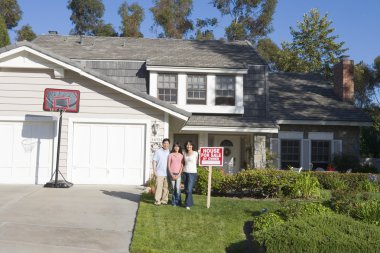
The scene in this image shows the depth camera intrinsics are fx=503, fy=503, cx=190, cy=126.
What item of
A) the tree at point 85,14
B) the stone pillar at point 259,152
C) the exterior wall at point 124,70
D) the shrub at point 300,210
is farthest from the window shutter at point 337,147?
the tree at point 85,14

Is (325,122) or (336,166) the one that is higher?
(325,122)

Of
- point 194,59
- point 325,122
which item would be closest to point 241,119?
point 194,59

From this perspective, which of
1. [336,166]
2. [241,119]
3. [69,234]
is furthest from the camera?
[336,166]

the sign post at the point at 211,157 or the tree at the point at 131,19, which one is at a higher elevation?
the tree at the point at 131,19

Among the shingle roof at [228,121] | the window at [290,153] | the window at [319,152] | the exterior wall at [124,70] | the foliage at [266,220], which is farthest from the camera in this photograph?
the window at [319,152]

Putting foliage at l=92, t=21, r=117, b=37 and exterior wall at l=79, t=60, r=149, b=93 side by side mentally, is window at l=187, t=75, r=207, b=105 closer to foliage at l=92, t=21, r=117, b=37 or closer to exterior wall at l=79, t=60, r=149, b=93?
exterior wall at l=79, t=60, r=149, b=93

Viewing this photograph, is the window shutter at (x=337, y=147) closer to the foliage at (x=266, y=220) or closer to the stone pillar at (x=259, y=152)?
the stone pillar at (x=259, y=152)

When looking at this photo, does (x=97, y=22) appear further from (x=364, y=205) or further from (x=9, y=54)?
(x=364, y=205)

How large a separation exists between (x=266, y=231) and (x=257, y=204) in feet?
14.9

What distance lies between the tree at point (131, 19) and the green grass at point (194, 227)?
118 feet

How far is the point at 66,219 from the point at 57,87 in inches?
261

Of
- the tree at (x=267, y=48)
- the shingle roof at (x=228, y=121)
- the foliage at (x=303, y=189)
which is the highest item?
the tree at (x=267, y=48)

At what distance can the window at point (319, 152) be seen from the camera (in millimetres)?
23344

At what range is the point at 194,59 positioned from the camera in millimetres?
20922
